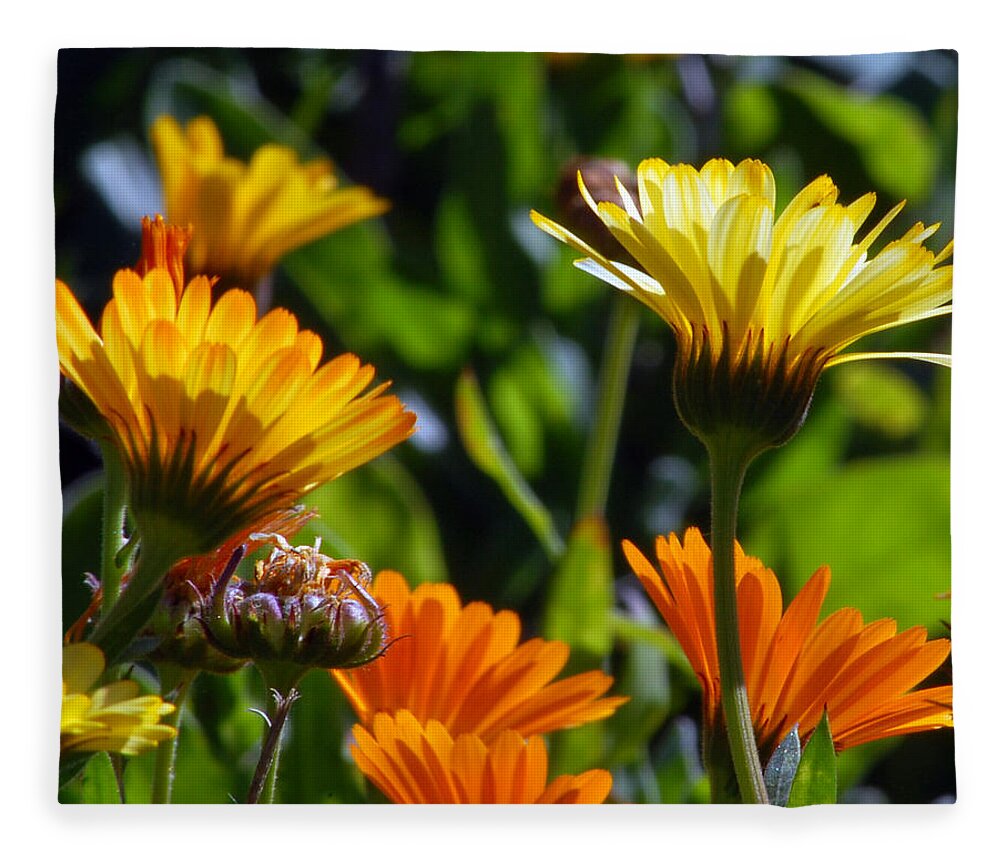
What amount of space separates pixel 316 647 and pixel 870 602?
38cm

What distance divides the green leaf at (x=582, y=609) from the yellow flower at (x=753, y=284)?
0.41 feet

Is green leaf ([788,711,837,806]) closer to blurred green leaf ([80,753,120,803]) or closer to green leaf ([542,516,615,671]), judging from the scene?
green leaf ([542,516,615,671])

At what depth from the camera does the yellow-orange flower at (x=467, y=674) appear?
80cm

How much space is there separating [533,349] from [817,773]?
0.35 metres

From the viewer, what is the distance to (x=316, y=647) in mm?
770

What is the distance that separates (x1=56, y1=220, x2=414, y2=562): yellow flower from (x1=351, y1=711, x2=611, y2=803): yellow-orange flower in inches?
6.9

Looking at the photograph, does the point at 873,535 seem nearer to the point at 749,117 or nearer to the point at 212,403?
the point at 749,117

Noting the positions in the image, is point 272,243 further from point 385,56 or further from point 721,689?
point 721,689

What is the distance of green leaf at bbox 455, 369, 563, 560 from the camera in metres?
0.82

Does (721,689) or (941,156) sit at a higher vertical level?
(941,156)

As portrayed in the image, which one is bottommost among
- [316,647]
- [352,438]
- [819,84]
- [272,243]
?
[316,647]

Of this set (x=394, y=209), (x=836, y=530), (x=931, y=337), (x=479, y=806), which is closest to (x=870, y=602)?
(x=836, y=530)

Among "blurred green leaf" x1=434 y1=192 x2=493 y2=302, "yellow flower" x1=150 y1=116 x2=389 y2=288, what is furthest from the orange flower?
"yellow flower" x1=150 y1=116 x2=389 y2=288
